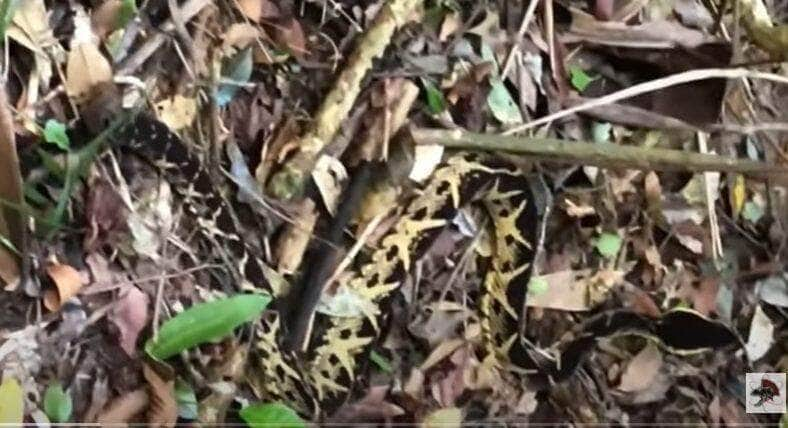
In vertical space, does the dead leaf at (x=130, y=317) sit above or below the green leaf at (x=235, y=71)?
below

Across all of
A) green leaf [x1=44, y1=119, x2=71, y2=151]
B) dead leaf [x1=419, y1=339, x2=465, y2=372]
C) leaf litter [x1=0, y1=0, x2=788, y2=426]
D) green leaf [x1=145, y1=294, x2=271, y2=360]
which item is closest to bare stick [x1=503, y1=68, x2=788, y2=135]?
leaf litter [x1=0, y1=0, x2=788, y2=426]

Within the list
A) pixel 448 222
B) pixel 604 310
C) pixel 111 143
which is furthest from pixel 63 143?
pixel 604 310

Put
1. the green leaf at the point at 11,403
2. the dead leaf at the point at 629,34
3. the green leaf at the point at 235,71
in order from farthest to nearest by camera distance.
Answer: the dead leaf at the point at 629,34 → the green leaf at the point at 235,71 → the green leaf at the point at 11,403

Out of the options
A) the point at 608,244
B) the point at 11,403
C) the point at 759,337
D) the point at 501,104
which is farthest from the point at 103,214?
the point at 759,337

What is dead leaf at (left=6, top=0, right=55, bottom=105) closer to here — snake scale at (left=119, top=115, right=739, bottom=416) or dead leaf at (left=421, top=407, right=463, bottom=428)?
snake scale at (left=119, top=115, right=739, bottom=416)

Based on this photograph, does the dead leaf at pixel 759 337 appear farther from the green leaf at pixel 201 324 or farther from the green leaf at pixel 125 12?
the green leaf at pixel 125 12

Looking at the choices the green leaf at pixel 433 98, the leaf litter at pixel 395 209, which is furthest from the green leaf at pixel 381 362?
the green leaf at pixel 433 98
